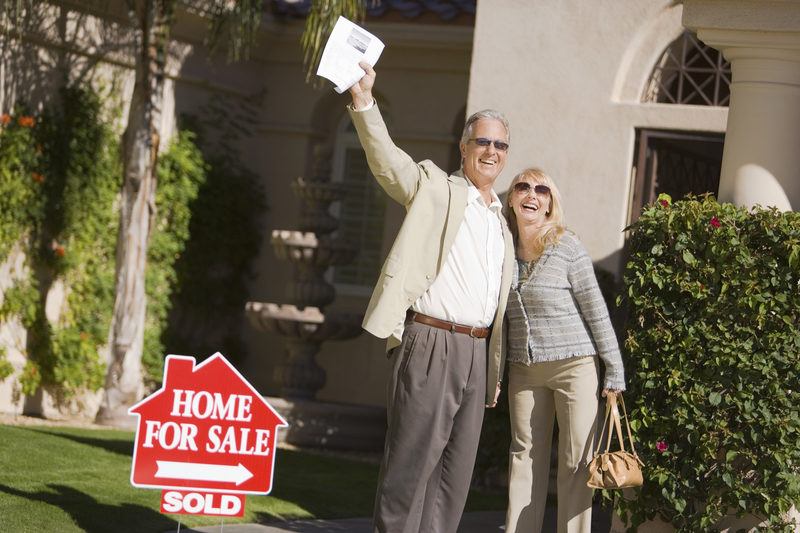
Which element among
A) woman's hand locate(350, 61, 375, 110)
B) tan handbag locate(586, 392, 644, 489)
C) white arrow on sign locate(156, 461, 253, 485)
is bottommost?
white arrow on sign locate(156, 461, 253, 485)

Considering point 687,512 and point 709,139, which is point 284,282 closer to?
point 709,139

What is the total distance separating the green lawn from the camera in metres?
6.43

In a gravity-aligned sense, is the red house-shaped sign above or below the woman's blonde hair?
below

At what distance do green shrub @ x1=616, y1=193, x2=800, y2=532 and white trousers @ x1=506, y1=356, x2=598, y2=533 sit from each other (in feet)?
2.01

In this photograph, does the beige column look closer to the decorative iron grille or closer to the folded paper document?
the decorative iron grille

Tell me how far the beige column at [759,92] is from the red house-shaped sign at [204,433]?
3.05 metres

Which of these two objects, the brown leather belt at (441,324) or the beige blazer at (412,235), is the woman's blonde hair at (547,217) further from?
the brown leather belt at (441,324)

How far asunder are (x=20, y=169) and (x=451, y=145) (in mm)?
4136

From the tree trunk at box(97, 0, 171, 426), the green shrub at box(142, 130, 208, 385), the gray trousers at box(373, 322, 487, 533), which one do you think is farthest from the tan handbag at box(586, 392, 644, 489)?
the green shrub at box(142, 130, 208, 385)

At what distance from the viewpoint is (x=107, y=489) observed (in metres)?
7.34

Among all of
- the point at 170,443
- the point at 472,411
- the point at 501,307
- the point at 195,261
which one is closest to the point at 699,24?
the point at 501,307

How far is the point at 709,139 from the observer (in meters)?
9.06

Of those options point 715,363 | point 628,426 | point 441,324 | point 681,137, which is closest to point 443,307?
point 441,324

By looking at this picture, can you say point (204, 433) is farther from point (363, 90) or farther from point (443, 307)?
point (363, 90)
